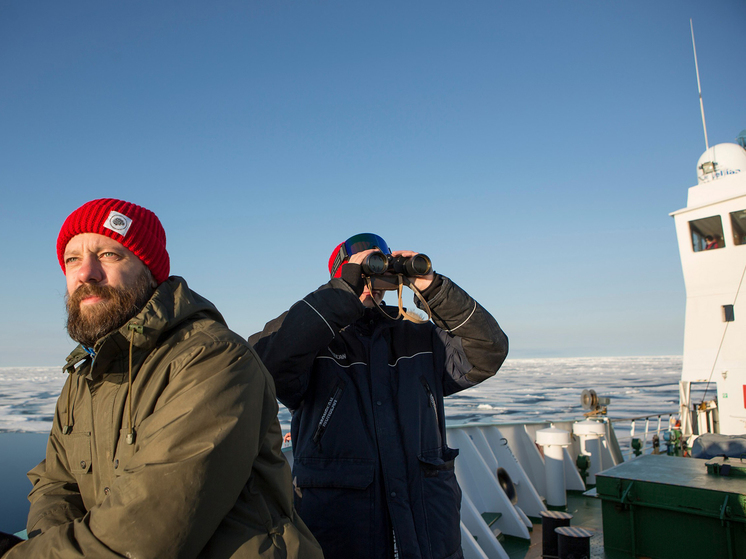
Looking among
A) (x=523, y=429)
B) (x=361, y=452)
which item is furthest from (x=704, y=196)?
(x=361, y=452)

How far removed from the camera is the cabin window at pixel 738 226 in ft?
30.9

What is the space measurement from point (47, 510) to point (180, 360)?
58 cm

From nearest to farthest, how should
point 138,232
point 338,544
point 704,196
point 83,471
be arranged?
point 83,471, point 138,232, point 338,544, point 704,196

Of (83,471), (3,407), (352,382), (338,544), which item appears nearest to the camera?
(83,471)

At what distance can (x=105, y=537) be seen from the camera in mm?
937

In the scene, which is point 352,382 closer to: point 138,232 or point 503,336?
point 503,336

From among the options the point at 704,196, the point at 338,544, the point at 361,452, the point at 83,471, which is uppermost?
the point at 704,196

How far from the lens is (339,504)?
1.78 metres

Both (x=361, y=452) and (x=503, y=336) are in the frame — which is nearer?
(x=361, y=452)

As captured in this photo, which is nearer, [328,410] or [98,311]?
[98,311]

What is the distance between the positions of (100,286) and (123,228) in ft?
0.60

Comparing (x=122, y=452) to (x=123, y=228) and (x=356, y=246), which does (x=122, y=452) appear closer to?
(x=123, y=228)

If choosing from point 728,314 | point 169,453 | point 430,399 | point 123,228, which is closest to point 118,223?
point 123,228

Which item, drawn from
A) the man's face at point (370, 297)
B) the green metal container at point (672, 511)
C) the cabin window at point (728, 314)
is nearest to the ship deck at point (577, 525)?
the green metal container at point (672, 511)
